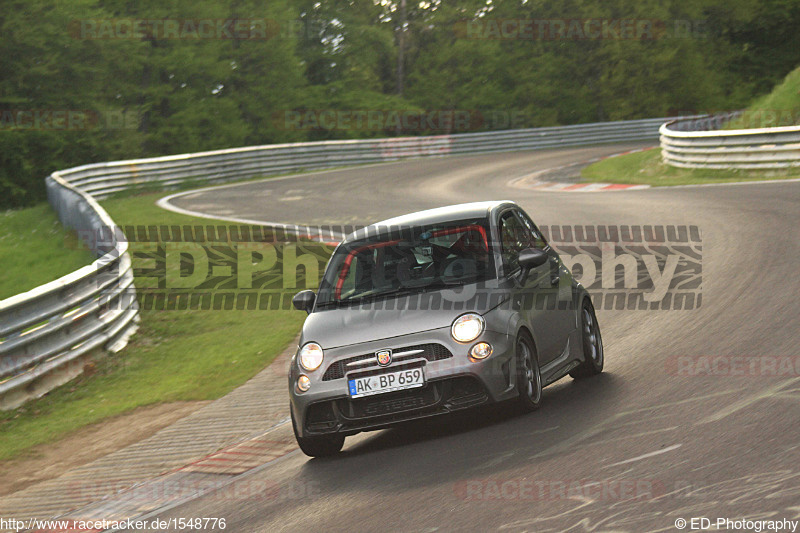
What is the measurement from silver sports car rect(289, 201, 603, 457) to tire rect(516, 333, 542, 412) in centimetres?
1

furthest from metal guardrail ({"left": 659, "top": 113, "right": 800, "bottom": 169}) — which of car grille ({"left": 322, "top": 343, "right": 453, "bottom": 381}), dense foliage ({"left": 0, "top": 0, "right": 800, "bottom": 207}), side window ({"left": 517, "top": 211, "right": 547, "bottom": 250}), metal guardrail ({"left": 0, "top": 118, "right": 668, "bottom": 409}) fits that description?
dense foliage ({"left": 0, "top": 0, "right": 800, "bottom": 207})

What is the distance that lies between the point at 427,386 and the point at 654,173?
22242 mm

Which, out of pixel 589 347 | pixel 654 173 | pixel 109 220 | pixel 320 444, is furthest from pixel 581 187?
pixel 320 444

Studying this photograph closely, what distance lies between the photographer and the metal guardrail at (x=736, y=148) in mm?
22859

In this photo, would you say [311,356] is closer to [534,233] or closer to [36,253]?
[534,233]

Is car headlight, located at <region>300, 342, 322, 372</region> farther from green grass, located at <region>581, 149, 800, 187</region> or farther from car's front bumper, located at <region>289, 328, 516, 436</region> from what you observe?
green grass, located at <region>581, 149, 800, 187</region>

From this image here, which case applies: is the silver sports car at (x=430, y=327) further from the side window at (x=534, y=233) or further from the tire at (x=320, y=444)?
the side window at (x=534, y=233)

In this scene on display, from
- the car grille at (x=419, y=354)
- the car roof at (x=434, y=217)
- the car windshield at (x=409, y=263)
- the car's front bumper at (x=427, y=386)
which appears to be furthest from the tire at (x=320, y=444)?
the car roof at (x=434, y=217)

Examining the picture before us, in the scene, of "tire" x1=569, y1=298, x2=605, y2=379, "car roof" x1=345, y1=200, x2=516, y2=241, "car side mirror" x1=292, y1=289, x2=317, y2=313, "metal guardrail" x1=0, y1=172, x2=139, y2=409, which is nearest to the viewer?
"car side mirror" x1=292, y1=289, x2=317, y2=313

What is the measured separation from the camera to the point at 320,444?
7699 mm

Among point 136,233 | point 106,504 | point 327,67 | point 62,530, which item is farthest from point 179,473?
point 327,67

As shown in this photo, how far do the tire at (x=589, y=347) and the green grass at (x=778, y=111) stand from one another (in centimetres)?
1992

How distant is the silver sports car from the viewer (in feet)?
23.7

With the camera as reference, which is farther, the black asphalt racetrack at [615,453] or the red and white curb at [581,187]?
the red and white curb at [581,187]
